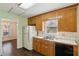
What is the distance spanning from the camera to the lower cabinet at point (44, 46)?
221 cm

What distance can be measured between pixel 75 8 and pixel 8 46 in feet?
6.01

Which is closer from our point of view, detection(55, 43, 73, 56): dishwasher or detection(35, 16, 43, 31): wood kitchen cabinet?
detection(55, 43, 73, 56): dishwasher

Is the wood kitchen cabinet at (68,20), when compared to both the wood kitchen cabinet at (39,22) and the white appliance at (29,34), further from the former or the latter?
the white appliance at (29,34)

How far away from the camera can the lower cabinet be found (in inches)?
87.0

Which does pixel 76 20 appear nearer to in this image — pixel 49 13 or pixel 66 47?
pixel 66 47

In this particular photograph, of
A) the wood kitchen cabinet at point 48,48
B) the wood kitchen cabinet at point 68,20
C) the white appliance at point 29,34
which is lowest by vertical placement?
the wood kitchen cabinet at point 48,48

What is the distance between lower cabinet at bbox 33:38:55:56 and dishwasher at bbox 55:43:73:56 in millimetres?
153

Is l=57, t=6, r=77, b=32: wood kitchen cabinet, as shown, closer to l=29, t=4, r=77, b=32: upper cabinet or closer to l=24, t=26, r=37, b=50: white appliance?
l=29, t=4, r=77, b=32: upper cabinet

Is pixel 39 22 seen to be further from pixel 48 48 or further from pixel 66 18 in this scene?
pixel 66 18

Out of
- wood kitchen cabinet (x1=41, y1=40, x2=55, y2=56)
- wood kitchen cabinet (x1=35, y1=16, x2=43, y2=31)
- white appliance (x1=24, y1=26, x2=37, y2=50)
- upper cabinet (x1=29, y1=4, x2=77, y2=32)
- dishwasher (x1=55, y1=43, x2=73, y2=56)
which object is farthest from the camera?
white appliance (x1=24, y1=26, x2=37, y2=50)

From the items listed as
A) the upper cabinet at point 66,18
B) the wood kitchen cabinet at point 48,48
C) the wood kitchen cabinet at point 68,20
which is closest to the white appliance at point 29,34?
the wood kitchen cabinet at point 48,48

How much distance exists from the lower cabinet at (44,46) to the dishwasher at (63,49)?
15cm

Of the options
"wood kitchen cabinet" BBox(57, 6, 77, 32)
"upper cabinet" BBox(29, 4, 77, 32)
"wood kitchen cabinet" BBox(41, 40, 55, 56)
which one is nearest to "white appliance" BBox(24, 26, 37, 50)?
"wood kitchen cabinet" BBox(41, 40, 55, 56)

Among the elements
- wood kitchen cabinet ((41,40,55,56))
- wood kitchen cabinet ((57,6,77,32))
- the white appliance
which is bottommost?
wood kitchen cabinet ((41,40,55,56))
